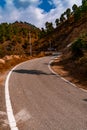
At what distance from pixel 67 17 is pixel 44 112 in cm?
13457

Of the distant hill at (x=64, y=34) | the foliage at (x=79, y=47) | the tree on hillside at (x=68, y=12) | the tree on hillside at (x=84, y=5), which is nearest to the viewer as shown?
the foliage at (x=79, y=47)

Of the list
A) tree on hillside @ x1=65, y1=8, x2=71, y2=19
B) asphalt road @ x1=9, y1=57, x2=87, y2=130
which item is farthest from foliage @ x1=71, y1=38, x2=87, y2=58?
tree on hillside @ x1=65, y1=8, x2=71, y2=19

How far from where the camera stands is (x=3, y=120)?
7.63 metres

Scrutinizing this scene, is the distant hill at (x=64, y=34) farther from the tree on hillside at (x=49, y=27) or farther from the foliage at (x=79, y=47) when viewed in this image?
the foliage at (x=79, y=47)

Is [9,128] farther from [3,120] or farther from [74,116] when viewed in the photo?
[74,116]

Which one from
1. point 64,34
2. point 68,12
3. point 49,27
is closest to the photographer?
point 64,34

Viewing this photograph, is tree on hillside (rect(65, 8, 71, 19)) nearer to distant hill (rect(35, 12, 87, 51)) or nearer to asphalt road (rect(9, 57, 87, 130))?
distant hill (rect(35, 12, 87, 51))

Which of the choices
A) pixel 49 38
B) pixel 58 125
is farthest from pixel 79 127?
pixel 49 38

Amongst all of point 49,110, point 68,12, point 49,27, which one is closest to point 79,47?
point 49,110

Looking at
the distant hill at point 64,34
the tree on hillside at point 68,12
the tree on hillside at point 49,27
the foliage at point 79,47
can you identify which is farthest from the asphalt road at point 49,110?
the tree on hillside at point 49,27

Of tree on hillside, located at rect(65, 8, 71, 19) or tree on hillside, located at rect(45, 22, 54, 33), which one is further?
tree on hillside, located at rect(45, 22, 54, 33)

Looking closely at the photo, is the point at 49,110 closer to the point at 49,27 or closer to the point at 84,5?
the point at 84,5

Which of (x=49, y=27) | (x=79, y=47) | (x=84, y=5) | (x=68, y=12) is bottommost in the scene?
(x=79, y=47)

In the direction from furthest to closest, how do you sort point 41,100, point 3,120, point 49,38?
point 49,38, point 41,100, point 3,120
